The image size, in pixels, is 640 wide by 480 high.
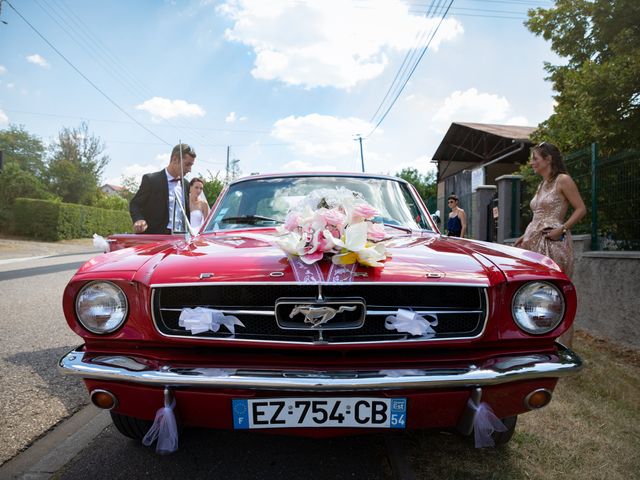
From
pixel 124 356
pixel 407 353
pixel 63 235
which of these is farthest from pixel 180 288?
pixel 63 235

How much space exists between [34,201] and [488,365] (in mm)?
27113

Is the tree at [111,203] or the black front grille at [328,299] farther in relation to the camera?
the tree at [111,203]

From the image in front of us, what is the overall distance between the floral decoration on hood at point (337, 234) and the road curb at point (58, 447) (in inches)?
60.2

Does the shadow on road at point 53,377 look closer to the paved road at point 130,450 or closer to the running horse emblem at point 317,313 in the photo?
the paved road at point 130,450

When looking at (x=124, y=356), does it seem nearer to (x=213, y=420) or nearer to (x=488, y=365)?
(x=213, y=420)

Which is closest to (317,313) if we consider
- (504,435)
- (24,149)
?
(504,435)

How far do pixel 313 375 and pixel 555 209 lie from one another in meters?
3.10

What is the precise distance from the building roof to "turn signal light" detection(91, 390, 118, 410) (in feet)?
56.3

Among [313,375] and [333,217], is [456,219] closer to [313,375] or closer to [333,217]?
[333,217]

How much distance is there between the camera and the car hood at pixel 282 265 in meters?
1.85

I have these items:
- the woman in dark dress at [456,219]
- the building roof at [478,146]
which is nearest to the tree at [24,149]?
the building roof at [478,146]

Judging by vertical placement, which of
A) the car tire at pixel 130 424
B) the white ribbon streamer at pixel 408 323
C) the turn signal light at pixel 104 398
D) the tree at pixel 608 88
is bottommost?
the car tire at pixel 130 424

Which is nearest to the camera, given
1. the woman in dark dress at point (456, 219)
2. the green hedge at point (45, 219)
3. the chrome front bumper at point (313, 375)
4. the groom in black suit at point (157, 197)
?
the chrome front bumper at point (313, 375)

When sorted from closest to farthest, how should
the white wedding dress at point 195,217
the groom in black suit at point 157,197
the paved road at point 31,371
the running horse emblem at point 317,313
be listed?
the running horse emblem at point 317,313
the paved road at point 31,371
the white wedding dress at point 195,217
the groom in black suit at point 157,197
